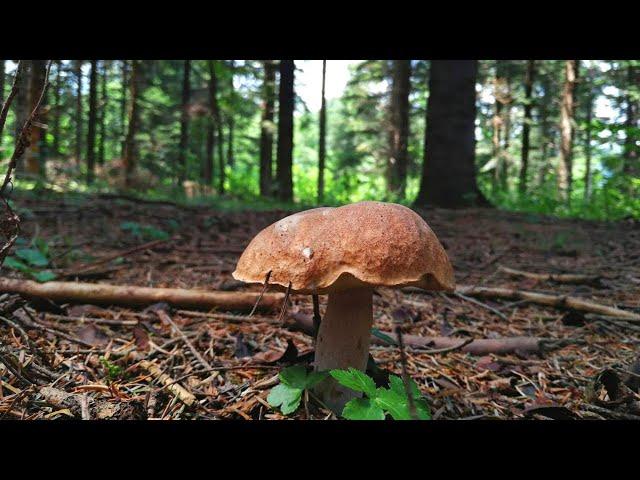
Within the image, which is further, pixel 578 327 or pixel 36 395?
pixel 578 327

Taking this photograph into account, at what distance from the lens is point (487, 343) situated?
88.4 inches

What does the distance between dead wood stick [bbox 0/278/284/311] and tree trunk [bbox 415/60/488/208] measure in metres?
5.05

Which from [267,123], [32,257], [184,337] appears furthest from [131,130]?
[184,337]

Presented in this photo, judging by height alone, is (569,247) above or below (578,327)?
above

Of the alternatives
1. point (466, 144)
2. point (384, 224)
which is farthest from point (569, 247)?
point (384, 224)

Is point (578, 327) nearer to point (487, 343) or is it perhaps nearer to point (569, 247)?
point (487, 343)

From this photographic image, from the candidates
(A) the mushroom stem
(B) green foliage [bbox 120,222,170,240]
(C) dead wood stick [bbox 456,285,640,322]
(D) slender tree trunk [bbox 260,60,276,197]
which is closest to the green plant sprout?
(A) the mushroom stem

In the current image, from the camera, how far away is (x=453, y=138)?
22.9ft

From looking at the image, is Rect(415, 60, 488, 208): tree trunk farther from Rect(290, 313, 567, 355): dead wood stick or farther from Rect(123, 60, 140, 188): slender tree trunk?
Rect(123, 60, 140, 188): slender tree trunk

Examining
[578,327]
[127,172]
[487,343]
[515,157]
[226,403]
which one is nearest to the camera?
[226,403]

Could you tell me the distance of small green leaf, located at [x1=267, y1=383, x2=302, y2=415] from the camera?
55.5 inches

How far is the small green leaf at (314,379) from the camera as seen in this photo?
57.4 inches

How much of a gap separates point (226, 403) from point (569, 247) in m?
4.34
